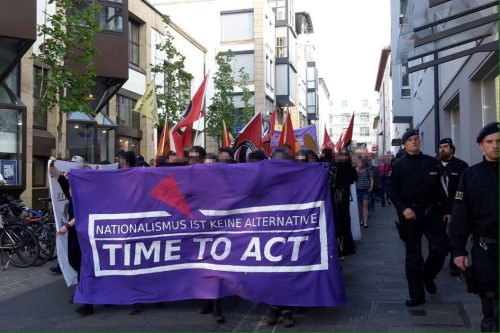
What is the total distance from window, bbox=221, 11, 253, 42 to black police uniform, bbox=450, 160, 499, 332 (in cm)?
3862

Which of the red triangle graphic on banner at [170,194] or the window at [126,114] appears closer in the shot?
the red triangle graphic on banner at [170,194]

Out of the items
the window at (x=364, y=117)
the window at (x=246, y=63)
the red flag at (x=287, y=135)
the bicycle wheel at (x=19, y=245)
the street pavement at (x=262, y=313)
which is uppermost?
the window at (x=364, y=117)

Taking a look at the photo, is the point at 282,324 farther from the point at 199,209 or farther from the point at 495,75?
the point at 495,75

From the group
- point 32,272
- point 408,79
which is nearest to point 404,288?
point 32,272

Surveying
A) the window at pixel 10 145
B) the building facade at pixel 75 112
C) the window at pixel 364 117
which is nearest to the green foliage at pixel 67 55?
the building facade at pixel 75 112

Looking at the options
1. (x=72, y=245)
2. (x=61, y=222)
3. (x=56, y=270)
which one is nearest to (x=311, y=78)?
(x=56, y=270)

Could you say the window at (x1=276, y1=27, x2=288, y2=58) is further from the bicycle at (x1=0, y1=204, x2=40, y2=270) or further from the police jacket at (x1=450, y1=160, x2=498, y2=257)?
the police jacket at (x1=450, y1=160, x2=498, y2=257)

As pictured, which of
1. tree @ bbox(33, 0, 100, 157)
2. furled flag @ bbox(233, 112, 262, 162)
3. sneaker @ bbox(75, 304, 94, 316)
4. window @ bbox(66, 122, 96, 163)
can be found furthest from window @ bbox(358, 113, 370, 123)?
sneaker @ bbox(75, 304, 94, 316)

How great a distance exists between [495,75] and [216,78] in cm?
2007

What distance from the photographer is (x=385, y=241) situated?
38.6 ft

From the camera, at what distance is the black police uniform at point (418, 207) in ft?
20.5

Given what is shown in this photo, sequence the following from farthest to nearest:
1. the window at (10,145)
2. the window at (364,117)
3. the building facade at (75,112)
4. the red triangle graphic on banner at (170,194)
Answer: the window at (364,117), the window at (10,145), the building facade at (75,112), the red triangle graphic on banner at (170,194)

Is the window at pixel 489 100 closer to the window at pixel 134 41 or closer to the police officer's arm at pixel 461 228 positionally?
the police officer's arm at pixel 461 228

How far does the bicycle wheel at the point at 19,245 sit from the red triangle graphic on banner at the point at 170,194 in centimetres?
451
